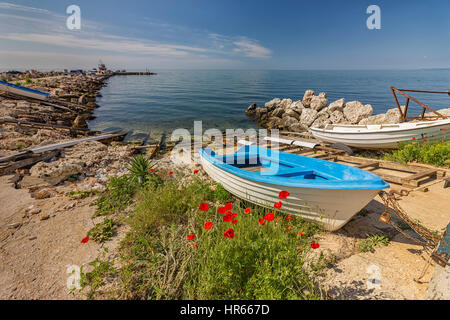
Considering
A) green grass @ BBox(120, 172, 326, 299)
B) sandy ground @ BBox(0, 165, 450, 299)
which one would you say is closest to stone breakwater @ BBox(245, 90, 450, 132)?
sandy ground @ BBox(0, 165, 450, 299)

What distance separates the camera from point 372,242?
12.6 ft

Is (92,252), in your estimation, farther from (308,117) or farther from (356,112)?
(356,112)

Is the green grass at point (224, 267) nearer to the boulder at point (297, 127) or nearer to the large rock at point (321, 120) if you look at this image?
the boulder at point (297, 127)

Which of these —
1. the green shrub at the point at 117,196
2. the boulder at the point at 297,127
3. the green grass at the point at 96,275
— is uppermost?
the boulder at the point at 297,127

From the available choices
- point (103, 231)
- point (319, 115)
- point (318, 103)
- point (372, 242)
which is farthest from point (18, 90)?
point (318, 103)

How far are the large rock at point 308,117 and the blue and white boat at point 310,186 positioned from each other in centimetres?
1422

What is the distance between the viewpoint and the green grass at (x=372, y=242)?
3.74 m

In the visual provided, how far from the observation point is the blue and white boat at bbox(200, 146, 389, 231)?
3.52 metres

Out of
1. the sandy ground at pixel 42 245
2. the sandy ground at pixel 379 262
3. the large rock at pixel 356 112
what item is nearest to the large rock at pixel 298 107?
the large rock at pixel 356 112

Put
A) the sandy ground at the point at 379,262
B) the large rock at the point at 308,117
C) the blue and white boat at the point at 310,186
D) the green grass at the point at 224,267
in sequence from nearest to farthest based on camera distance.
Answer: the green grass at the point at 224,267
the sandy ground at the point at 379,262
the blue and white boat at the point at 310,186
the large rock at the point at 308,117

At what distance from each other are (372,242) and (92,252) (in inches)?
209

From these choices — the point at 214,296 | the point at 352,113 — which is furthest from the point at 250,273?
the point at 352,113

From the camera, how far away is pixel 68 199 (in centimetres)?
Result: 576
